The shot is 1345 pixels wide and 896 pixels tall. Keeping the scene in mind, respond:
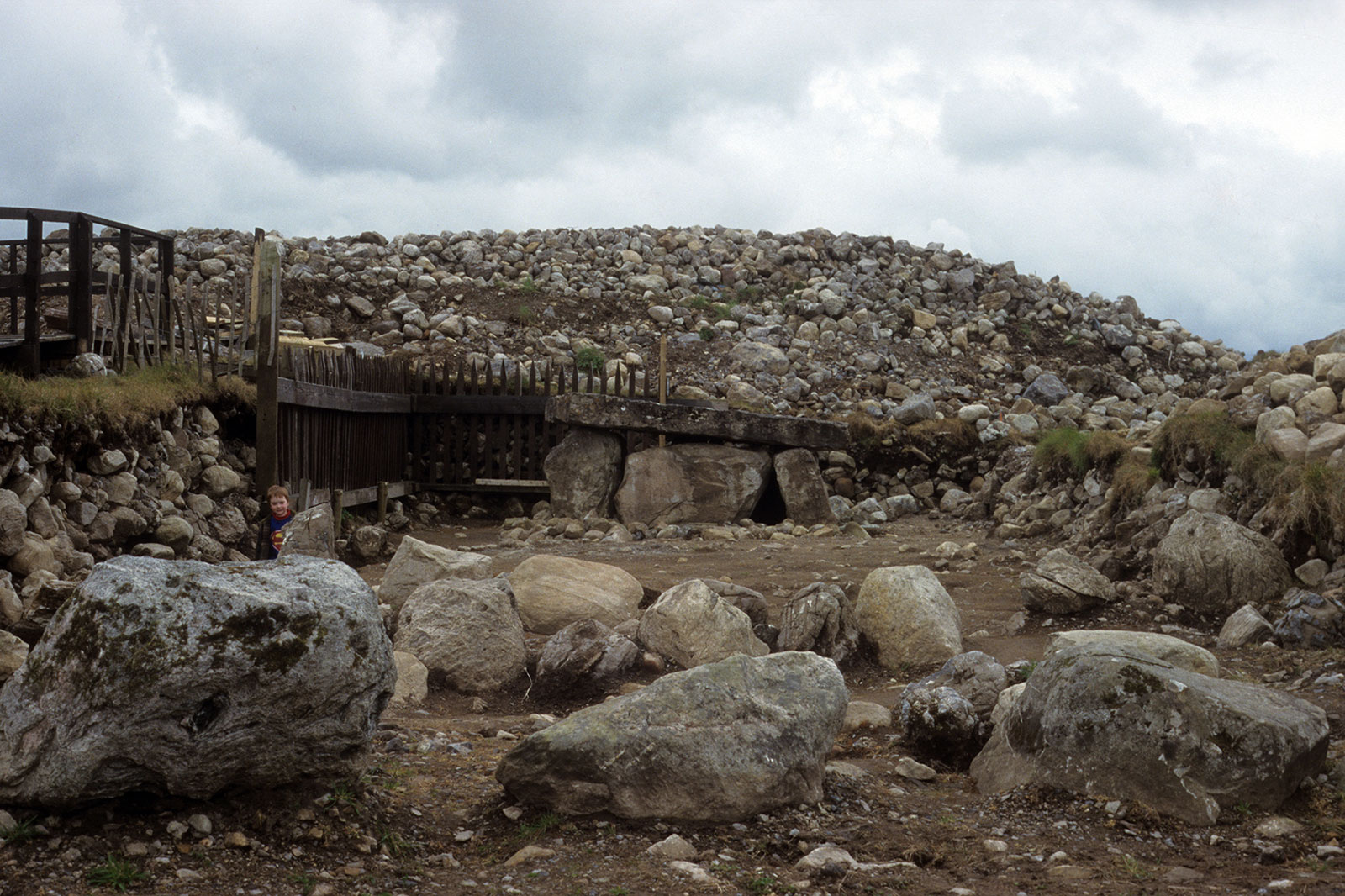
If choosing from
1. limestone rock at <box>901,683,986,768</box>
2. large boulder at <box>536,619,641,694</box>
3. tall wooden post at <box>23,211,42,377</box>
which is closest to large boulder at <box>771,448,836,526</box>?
large boulder at <box>536,619,641,694</box>

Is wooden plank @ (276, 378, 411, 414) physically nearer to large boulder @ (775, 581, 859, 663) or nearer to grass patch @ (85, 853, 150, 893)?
large boulder @ (775, 581, 859, 663)

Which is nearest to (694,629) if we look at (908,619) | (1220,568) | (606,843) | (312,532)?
(908,619)

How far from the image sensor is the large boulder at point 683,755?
14.5ft

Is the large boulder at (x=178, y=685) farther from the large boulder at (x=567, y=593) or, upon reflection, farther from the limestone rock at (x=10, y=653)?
the large boulder at (x=567, y=593)

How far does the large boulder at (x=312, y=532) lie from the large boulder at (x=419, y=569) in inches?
57.2

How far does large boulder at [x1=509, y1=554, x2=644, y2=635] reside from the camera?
8.12m

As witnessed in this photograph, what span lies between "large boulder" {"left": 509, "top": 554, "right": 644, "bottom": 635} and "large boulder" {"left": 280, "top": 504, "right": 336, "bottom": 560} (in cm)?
262

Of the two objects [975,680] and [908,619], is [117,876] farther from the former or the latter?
[908,619]

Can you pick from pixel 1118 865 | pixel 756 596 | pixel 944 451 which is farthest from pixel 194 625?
pixel 944 451

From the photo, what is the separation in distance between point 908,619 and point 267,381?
713 centimetres

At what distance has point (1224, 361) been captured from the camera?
78.5ft

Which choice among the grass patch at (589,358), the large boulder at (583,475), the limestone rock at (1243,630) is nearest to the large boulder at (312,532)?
the large boulder at (583,475)

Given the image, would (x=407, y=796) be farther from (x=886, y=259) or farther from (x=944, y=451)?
(x=886, y=259)

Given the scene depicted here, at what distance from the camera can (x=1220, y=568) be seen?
8.69m
